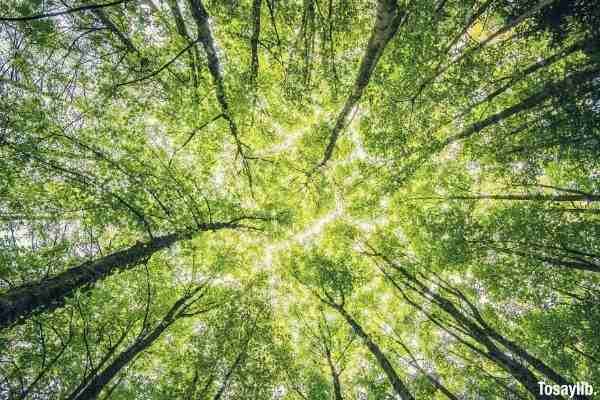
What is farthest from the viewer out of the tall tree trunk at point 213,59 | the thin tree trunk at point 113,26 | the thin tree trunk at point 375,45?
the thin tree trunk at point 113,26

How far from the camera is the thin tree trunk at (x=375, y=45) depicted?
4.85 meters

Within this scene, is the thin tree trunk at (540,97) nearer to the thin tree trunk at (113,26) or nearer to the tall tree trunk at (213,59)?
the tall tree trunk at (213,59)

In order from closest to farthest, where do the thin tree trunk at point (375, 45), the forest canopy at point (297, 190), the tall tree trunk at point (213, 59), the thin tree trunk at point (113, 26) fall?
the thin tree trunk at point (375, 45) → the tall tree trunk at point (213, 59) → the forest canopy at point (297, 190) → the thin tree trunk at point (113, 26)

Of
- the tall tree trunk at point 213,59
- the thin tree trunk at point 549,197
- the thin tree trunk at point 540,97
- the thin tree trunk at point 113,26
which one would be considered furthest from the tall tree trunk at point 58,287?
the thin tree trunk at point 549,197

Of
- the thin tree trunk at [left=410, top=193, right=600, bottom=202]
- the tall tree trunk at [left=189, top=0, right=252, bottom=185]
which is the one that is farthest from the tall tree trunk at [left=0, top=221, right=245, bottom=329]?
the thin tree trunk at [left=410, top=193, right=600, bottom=202]

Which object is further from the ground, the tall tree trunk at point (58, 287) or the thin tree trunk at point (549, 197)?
the thin tree trunk at point (549, 197)

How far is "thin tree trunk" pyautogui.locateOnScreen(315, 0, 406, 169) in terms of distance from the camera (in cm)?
485

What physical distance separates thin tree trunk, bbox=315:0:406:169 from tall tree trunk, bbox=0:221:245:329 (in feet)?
23.8

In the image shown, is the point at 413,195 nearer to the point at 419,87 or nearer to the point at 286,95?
the point at 419,87

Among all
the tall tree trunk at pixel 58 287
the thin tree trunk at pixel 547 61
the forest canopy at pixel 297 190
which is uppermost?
the thin tree trunk at pixel 547 61

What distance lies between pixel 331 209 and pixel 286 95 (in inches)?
234

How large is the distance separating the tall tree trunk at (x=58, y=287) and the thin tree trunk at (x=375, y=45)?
7263 millimetres

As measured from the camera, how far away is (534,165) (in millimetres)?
7969

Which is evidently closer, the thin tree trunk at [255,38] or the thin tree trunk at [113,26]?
the thin tree trunk at [255,38]
